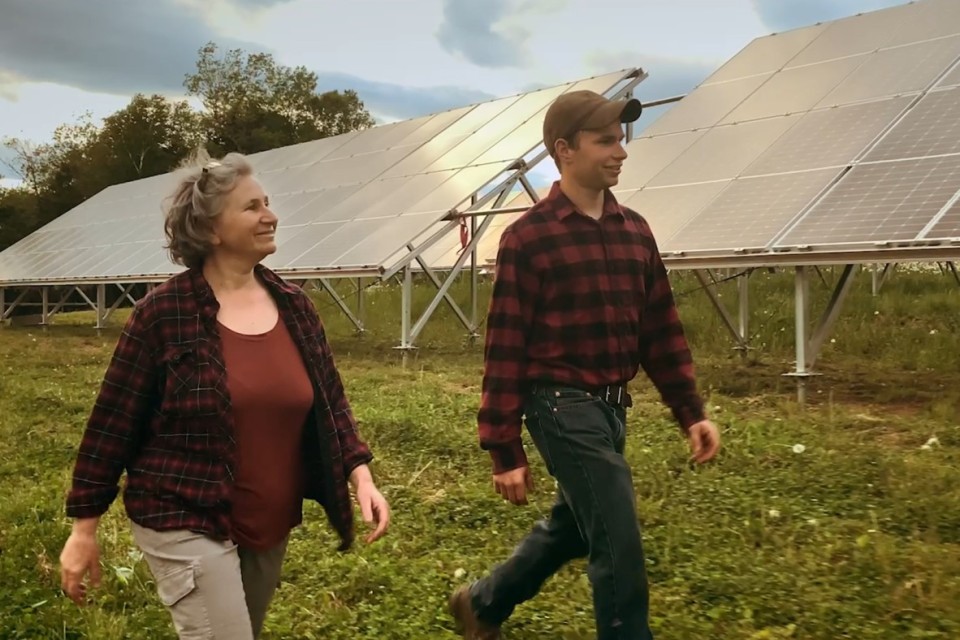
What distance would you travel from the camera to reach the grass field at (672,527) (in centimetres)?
314

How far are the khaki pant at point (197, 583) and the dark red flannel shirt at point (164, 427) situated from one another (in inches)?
1.3

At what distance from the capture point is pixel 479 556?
3836 mm

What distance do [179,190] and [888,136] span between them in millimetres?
6883

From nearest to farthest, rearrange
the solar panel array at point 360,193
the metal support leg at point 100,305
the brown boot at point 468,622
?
the brown boot at point 468,622
the solar panel array at point 360,193
the metal support leg at point 100,305

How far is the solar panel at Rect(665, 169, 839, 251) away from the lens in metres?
6.94

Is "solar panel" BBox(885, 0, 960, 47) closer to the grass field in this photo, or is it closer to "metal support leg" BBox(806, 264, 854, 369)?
the grass field

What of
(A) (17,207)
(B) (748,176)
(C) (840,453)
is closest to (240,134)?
(A) (17,207)

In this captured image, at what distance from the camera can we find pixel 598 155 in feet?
8.13

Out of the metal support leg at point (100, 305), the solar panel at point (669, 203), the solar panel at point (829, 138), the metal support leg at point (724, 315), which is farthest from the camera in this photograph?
the metal support leg at point (100, 305)

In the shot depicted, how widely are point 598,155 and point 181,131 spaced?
3682 cm

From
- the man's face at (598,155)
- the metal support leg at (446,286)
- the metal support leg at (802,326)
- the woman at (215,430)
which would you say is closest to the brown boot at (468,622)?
the woman at (215,430)

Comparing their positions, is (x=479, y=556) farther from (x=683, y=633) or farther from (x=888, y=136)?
(x=888, y=136)

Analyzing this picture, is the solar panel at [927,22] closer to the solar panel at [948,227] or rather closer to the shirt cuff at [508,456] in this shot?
the solar panel at [948,227]

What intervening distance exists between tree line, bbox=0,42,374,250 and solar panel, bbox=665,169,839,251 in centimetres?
2785
